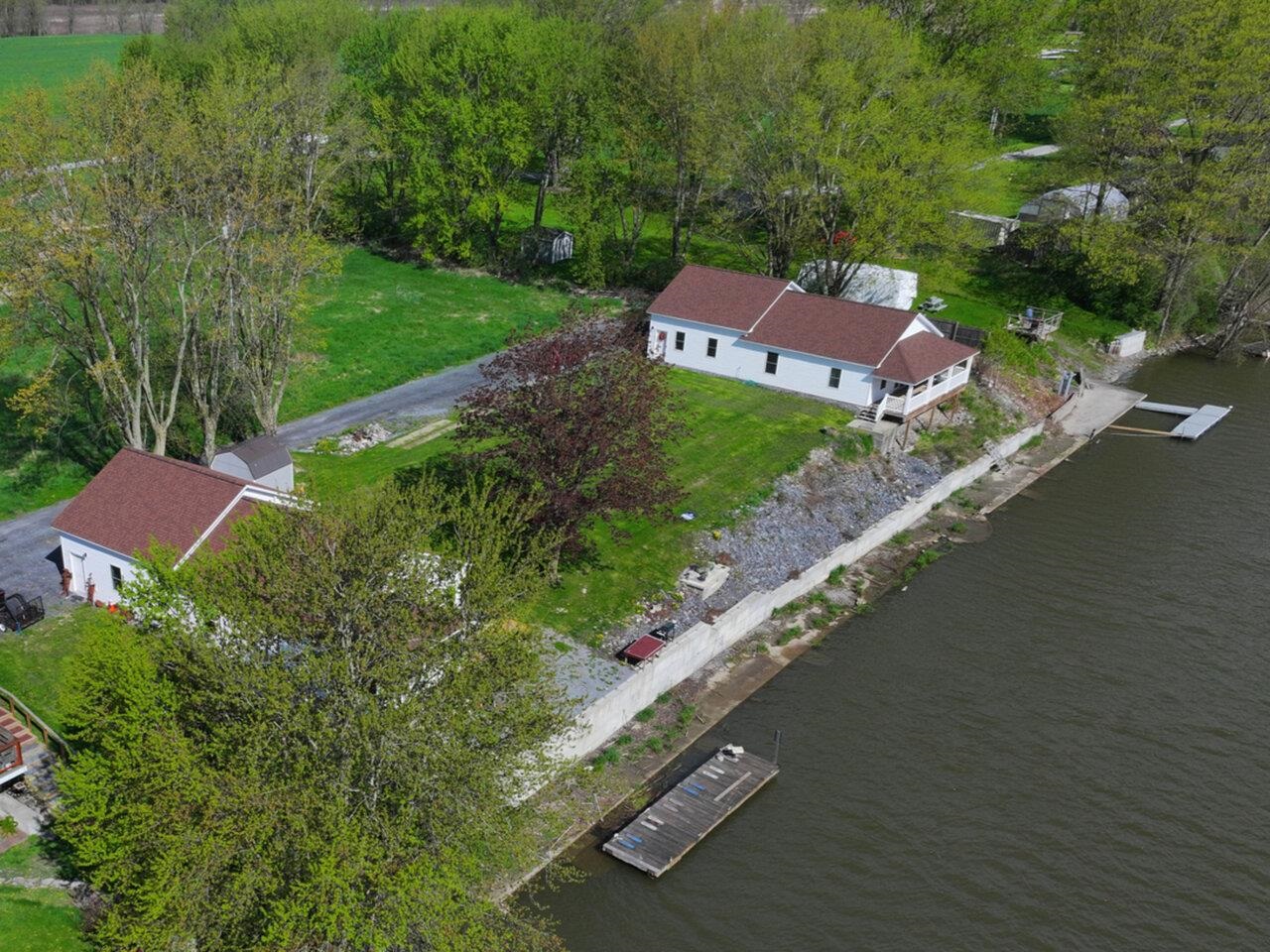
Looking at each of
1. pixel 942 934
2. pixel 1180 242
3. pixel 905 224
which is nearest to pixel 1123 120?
pixel 1180 242

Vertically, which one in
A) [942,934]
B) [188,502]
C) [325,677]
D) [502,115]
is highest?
[502,115]

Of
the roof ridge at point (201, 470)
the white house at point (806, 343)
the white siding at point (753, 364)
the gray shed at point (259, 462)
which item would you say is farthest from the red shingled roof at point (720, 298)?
the roof ridge at point (201, 470)

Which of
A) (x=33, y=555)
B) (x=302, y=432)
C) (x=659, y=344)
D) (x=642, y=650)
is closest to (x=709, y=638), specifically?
(x=642, y=650)

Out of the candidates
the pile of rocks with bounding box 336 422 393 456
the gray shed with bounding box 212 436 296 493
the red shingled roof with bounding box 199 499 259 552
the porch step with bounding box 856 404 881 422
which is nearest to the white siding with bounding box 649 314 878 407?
the porch step with bounding box 856 404 881 422

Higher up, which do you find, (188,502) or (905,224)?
(905,224)

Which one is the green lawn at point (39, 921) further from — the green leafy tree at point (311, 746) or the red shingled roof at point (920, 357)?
the red shingled roof at point (920, 357)

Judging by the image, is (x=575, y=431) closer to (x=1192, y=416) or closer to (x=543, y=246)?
(x=1192, y=416)

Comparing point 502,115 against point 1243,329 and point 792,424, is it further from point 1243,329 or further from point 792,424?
point 1243,329
